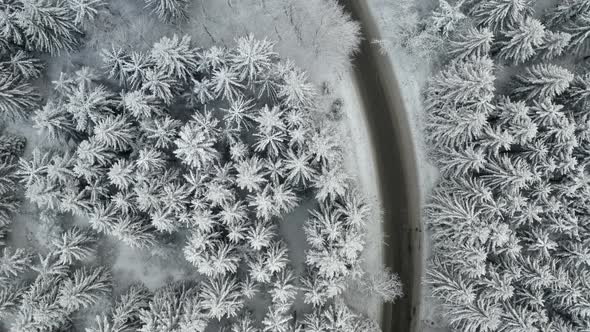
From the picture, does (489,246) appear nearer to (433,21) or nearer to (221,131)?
(433,21)

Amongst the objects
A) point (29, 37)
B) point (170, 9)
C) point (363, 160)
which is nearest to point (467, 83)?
point (363, 160)

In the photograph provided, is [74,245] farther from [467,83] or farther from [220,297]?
[467,83]

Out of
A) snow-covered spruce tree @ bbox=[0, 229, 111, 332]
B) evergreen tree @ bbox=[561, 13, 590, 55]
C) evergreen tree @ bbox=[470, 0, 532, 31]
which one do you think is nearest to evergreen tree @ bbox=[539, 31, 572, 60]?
evergreen tree @ bbox=[561, 13, 590, 55]

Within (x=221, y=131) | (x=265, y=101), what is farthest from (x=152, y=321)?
(x=265, y=101)

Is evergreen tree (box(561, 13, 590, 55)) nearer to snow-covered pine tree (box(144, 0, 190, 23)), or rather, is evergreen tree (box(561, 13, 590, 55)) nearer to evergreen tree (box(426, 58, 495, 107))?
evergreen tree (box(426, 58, 495, 107))

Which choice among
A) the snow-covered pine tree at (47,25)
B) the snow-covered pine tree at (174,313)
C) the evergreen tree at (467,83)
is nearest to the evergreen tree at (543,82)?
the evergreen tree at (467,83)

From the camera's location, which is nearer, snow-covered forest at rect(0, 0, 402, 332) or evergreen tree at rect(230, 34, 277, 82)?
snow-covered forest at rect(0, 0, 402, 332)
